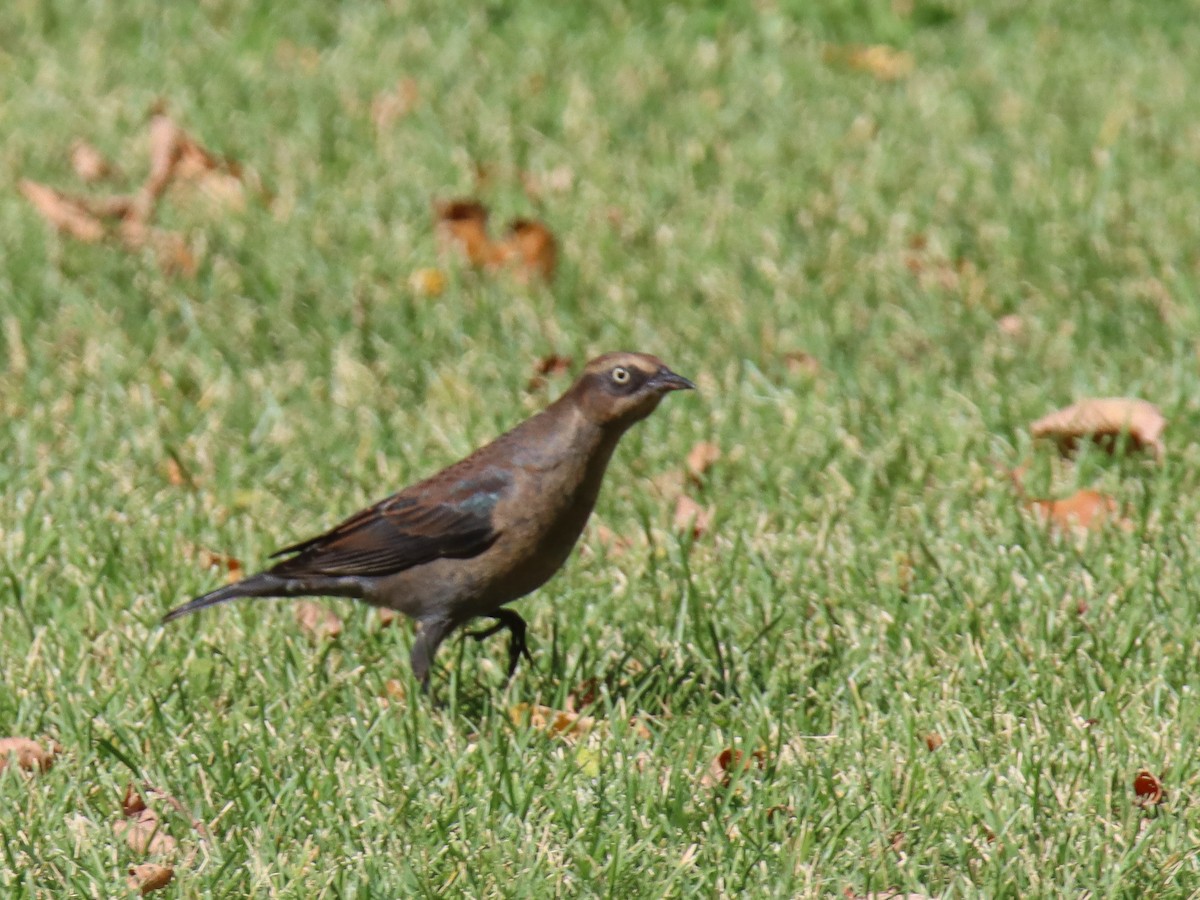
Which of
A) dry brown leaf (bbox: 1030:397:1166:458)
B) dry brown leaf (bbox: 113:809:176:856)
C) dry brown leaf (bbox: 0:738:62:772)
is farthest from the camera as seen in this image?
dry brown leaf (bbox: 1030:397:1166:458)

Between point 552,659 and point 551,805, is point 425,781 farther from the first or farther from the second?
point 552,659

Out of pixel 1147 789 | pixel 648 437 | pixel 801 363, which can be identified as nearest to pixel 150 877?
pixel 1147 789

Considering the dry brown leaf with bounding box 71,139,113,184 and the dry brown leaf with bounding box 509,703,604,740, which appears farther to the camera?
the dry brown leaf with bounding box 71,139,113,184

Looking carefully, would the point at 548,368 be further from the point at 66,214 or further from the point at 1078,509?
the point at 66,214

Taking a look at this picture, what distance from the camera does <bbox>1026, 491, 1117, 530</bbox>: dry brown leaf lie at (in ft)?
17.2

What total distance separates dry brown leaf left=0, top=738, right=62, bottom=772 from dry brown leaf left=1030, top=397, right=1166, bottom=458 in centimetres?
293

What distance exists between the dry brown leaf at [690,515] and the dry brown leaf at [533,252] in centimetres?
164

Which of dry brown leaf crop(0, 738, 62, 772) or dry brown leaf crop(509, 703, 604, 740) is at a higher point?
dry brown leaf crop(0, 738, 62, 772)

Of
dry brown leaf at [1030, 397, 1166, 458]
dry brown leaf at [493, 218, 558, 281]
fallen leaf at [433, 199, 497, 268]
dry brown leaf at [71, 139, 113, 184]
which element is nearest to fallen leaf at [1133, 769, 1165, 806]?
dry brown leaf at [1030, 397, 1166, 458]

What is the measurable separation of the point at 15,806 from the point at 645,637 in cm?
152

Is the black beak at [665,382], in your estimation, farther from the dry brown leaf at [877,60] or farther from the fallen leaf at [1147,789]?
the dry brown leaf at [877,60]

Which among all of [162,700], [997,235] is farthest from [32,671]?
[997,235]

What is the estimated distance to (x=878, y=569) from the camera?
502cm

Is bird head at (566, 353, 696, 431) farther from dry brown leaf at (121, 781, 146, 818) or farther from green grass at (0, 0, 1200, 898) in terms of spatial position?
dry brown leaf at (121, 781, 146, 818)
